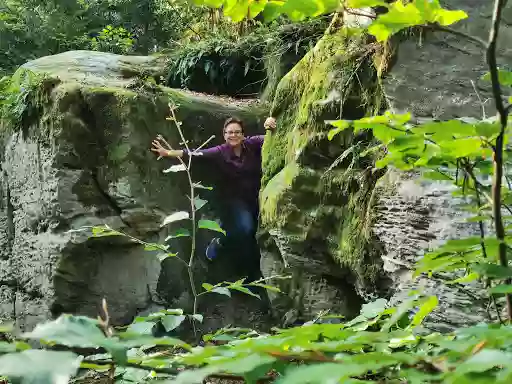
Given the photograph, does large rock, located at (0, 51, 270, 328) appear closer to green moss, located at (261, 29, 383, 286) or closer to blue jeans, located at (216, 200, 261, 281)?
blue jeans, located at (216, 200, 261, 281)

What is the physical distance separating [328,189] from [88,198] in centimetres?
210

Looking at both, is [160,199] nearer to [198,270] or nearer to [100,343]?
[198,270]

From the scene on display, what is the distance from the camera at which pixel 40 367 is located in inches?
14.3

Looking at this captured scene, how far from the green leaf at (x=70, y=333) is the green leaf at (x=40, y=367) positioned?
2cm

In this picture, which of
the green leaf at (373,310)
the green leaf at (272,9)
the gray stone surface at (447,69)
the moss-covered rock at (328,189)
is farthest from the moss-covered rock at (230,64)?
the green leaf at (272,9)

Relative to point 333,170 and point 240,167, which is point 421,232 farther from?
point 240,167

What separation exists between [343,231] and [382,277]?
0.36m

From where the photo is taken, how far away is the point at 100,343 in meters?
0.40

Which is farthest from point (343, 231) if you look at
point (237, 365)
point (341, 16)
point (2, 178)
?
point (2, 178)

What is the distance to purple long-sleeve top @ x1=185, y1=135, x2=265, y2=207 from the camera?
3.89 meters

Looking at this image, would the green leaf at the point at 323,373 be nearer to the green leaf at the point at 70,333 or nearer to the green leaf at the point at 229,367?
the green leaf at the point at 229,367

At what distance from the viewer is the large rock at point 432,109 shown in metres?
2.02

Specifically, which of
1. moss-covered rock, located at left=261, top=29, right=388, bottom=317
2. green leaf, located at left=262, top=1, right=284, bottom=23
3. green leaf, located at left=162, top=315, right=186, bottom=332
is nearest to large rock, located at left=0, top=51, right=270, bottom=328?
moss-covered rock, located at left=261, top=29, right=388, bottom=317

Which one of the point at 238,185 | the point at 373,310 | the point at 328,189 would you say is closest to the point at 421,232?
the point at 328,189
